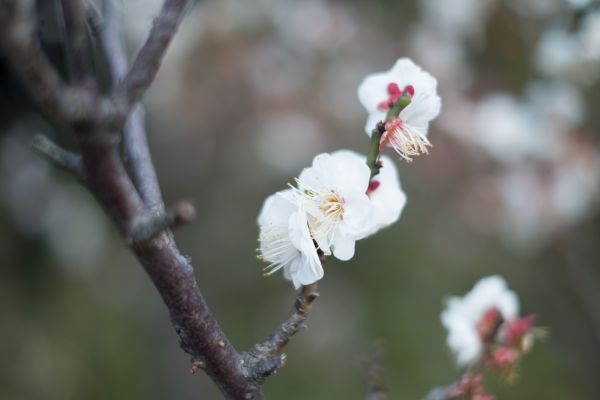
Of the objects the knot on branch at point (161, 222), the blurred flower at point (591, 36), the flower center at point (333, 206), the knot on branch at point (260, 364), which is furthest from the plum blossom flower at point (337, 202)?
the blurred flower at point (591, 36)

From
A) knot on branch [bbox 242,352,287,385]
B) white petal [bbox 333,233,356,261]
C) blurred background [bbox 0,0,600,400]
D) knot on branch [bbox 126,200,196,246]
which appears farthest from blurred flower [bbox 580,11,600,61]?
knot on branch [bbox 126,200,196,246]

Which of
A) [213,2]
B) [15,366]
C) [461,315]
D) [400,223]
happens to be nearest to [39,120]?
[15,366]

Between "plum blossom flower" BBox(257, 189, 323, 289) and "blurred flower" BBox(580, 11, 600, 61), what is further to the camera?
"blurred flower" BBox(580, 11, 600, 61)

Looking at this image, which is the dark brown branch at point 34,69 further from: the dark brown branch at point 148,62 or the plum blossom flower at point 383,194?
the plum blossom flower at point 383,194

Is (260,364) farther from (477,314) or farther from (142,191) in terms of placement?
(477,314)

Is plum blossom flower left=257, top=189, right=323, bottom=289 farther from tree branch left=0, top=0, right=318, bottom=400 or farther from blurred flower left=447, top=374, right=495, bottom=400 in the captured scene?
blurred flower left=447, top=374, right=495, bottom=400

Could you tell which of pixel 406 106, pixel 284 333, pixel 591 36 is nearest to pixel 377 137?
pixel 406 106

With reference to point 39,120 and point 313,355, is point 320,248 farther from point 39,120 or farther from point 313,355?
point 313,355
